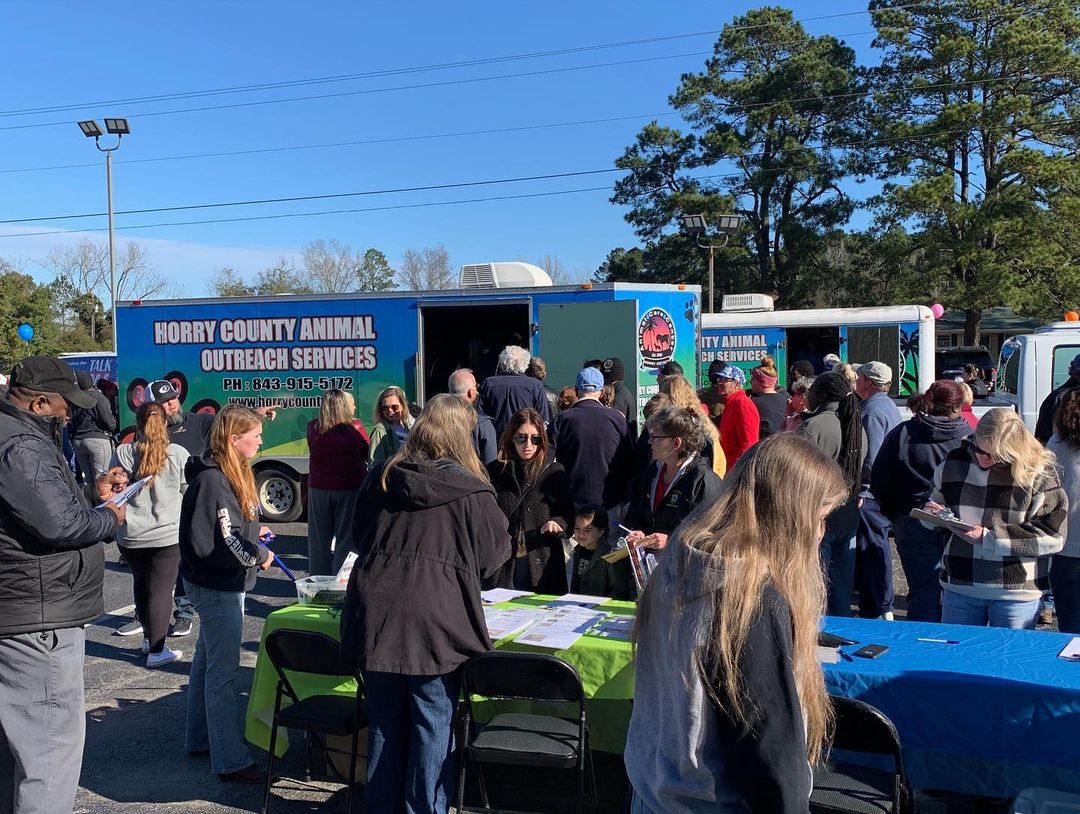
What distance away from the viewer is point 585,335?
9336mm

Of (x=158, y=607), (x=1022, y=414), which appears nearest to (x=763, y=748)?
(x=158, y=607)

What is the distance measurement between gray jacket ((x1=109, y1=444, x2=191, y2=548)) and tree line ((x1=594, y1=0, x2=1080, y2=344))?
75.6ft

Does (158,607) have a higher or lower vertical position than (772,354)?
lower

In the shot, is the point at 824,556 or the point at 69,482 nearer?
the point at 69,482

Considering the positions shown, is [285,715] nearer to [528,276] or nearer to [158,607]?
[158,607]

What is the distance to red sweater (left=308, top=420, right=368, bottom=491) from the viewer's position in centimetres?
662

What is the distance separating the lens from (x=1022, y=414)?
9.10 m

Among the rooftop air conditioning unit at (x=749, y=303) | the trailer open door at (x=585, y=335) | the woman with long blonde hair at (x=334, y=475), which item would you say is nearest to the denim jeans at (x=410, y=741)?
the woman with long blonde hair at (x=334, y=475)

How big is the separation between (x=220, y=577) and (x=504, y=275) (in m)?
6.67

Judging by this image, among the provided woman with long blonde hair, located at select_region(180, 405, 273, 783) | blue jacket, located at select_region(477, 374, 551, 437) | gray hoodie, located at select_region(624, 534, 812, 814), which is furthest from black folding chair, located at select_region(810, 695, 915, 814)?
blue jacket, located at select_region(477, 374, 551, 437)

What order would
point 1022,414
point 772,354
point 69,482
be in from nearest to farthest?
point 69,482 < point 1022,414 < point 772,354

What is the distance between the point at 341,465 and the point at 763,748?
514cm

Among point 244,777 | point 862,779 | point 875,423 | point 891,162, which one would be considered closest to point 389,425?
point 244,777

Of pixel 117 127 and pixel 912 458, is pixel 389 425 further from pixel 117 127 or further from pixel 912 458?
pixel 117 127
